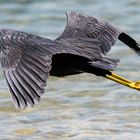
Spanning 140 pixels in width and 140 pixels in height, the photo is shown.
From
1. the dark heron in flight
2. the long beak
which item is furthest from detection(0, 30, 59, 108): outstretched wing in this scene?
the long beak

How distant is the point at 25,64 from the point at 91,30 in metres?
1.72

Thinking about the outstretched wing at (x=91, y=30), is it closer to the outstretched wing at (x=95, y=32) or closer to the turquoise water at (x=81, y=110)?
the outstretched wing at (x=95, y=32)

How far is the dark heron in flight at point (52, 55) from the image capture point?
561cm

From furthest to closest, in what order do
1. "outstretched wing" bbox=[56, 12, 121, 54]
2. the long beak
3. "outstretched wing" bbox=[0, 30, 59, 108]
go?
the long beak, "outstretched wing" bbox=[56, 12, 121, 54], "outstretched wing" bbox=[0, 30, 59, 108]

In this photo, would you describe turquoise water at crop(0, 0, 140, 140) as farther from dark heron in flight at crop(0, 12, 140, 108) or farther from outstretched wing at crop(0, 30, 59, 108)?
outstretched wing at crop(0, 30, 59, 108)

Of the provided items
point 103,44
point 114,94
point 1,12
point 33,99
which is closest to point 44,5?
point 1,12

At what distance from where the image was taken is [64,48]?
6352mm

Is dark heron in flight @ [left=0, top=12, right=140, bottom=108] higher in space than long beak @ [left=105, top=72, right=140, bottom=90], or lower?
higher

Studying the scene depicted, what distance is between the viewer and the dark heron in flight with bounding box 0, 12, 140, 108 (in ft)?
18.4

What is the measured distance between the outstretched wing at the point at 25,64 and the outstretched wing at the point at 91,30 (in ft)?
2.70

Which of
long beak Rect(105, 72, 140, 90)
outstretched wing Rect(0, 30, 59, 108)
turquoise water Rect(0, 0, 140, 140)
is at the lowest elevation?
turquoise water Rect(0, 0, 140, 140)

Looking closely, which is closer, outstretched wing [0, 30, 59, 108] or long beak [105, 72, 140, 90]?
outstretched wing [0, 30, 59, 108]

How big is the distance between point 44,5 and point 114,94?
443cm

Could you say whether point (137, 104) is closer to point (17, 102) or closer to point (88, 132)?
point (88, 132)
